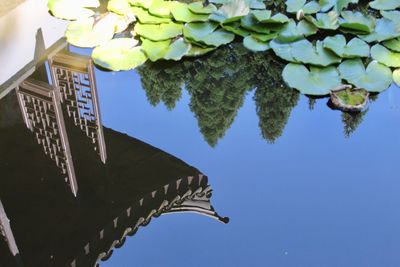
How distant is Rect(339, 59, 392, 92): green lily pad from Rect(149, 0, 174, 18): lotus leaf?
2.92ft

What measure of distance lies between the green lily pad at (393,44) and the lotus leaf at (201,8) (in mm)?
815

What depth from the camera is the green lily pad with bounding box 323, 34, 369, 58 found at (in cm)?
224

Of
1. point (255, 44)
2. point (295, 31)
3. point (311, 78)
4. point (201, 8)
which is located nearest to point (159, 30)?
point (201, 8)

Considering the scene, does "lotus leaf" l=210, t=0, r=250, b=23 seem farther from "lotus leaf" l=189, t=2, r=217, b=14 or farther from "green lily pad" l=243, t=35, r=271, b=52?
"green lily pad" l=243, t=35, r=271, b=52

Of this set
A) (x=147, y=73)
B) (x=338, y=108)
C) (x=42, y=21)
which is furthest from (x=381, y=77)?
(x=42, y=21)

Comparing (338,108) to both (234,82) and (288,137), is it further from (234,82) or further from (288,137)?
(234,82)

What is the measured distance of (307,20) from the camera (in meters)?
2.48

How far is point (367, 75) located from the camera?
2.17m

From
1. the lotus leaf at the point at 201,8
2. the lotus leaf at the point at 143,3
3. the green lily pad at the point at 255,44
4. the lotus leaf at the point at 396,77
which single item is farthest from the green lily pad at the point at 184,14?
the lotus leaf at the point at 396,77

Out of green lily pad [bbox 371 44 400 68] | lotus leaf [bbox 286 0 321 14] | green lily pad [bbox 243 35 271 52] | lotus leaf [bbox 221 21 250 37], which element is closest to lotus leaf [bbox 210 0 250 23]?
lotus leaf [bbox 221 21 250 37]

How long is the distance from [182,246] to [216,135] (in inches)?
21.6

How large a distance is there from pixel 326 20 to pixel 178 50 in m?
0.71

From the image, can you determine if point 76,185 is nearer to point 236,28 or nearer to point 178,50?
point 178,50

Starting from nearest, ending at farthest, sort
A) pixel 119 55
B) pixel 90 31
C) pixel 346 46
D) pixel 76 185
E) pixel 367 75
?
pixel 76 185
pixel 367 75
pixel 346 46
pixel 119 55
pixel 90 31
